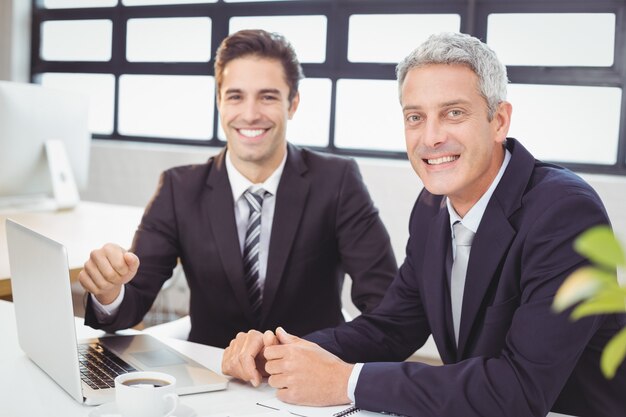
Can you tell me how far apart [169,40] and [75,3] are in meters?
0.91

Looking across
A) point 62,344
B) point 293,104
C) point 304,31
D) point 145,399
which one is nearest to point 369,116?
point 304,31

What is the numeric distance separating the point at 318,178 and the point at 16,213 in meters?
1.74

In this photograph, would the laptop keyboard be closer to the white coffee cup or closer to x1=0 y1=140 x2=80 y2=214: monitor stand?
the white coffee cup

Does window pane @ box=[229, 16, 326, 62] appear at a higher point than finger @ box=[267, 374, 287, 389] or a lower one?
higher

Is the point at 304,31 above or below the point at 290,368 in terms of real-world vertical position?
above

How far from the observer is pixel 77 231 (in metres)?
3.07

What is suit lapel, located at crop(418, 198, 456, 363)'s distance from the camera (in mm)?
1610

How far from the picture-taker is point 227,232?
7.10ft

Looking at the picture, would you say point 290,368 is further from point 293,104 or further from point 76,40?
point 76,40

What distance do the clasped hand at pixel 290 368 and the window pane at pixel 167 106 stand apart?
3.75 meters

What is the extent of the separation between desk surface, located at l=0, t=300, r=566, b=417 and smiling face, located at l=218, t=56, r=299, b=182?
84 centimetres

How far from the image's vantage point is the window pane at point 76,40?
5453 millimetres

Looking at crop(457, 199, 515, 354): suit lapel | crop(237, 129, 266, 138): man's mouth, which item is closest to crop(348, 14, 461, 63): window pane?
crop(237, 129, 266, 138): man's mouth

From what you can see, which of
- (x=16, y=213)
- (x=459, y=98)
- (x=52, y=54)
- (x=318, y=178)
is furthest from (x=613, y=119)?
(x=52, y=54)
